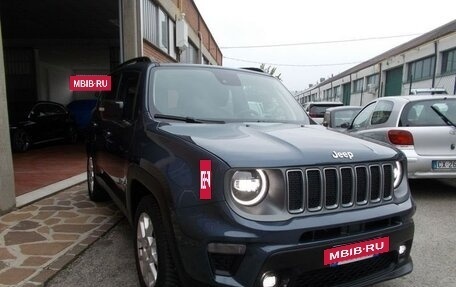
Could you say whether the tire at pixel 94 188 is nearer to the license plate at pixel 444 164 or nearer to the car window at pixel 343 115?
the license plate at pixel 444 164

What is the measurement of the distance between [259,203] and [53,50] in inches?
745

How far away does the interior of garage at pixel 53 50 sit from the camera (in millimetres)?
12438

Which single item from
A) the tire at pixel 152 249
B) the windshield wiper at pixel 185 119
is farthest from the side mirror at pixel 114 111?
the tire at pixel 152 249

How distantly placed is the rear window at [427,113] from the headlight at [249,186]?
4473mm

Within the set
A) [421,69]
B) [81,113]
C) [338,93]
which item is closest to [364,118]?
[81,113]

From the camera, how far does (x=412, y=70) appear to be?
29.0 m

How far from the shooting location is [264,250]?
2.29m

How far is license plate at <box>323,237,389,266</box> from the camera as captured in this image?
97.0 inches

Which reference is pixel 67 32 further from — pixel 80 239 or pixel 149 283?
pixel 149 283

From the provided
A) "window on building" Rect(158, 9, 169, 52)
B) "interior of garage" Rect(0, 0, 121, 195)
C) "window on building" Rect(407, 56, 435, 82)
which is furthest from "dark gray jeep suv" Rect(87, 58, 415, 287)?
"window on building" Rect(407, 56, 435, 82)

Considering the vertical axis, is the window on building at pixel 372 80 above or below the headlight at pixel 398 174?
above

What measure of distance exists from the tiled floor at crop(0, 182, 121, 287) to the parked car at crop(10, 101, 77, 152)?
6.24 m

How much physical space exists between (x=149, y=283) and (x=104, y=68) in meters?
17.6

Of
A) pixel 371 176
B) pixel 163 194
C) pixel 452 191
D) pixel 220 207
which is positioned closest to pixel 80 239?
pixel 163 194
